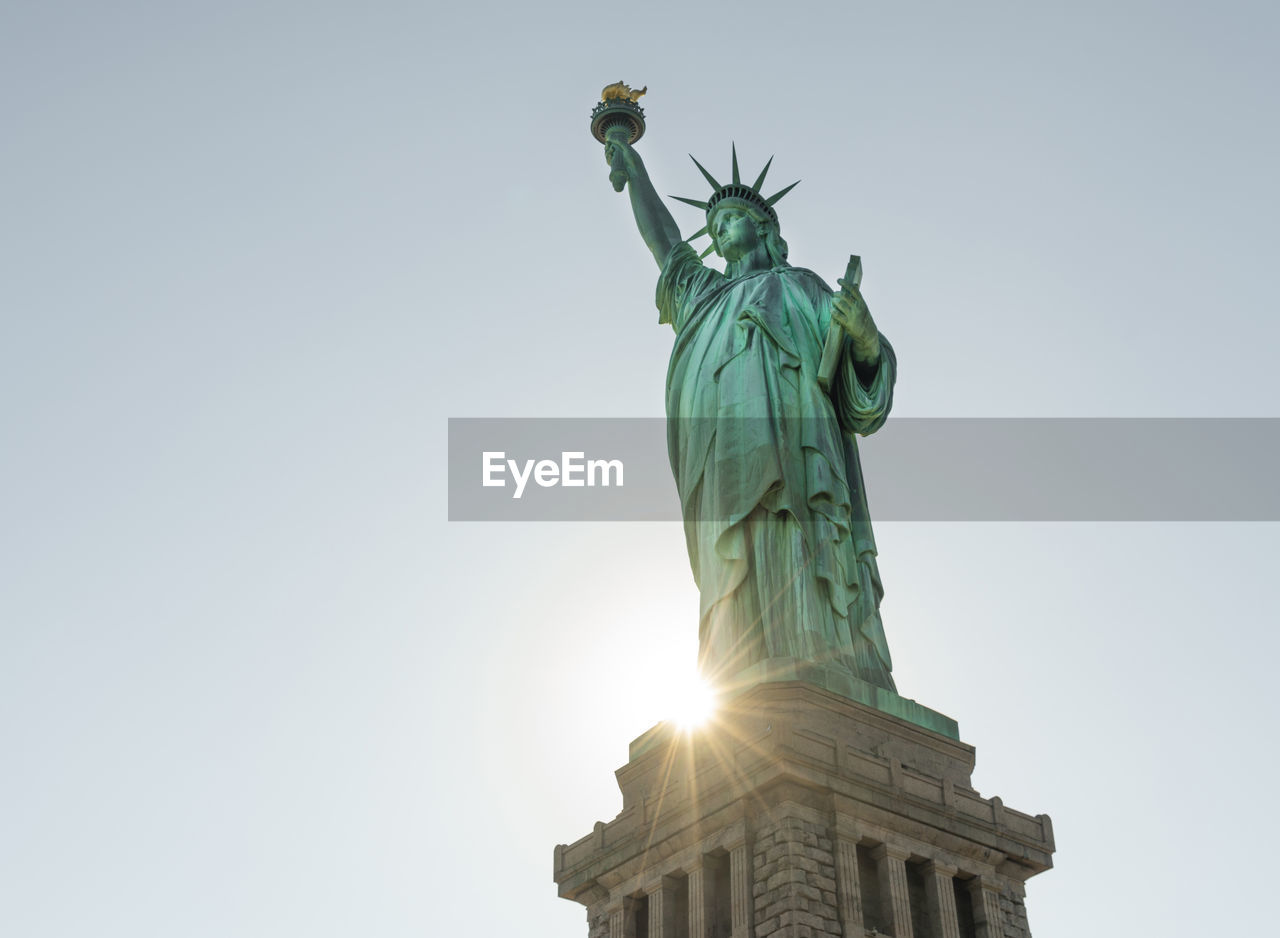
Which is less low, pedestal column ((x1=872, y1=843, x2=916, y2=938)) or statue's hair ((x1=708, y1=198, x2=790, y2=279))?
statue's hair ((x1=708, y1=198, x2=790, y2=279))

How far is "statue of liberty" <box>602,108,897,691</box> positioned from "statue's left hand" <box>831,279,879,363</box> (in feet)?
0.06

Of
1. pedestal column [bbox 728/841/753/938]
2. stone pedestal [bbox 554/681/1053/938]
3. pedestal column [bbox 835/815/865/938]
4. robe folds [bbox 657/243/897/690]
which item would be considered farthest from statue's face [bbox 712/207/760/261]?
pedestal column [bbox 728/841/753/938]

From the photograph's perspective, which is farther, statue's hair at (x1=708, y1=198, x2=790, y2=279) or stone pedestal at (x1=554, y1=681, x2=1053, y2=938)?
statue's hair at (x1=708, y1=198, x2=790, y2=279)

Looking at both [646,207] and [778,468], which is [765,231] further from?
[778,468]

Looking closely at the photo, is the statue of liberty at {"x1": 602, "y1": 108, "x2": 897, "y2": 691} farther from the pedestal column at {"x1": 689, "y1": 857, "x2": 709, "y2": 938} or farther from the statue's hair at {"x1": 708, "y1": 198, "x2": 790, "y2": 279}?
the pedestal column at {"x1": 689, "y1": 857, "x2": 709, "y2": 938}

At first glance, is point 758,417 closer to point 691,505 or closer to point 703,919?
point 691,505

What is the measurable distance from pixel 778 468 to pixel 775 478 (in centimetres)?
17

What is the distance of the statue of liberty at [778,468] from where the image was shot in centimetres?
1619

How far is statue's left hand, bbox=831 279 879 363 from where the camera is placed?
16828mm

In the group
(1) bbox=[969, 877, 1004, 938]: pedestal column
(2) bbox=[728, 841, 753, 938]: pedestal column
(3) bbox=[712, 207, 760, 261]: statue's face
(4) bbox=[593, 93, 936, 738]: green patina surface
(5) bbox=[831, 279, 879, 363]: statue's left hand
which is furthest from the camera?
(3) bbox=[712, 207, 760, 261]: statue's face

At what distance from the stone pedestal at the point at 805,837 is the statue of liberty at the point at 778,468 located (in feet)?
2.32

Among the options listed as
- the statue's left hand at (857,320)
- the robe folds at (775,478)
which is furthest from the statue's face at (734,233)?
the statue's left hand at (857,320)

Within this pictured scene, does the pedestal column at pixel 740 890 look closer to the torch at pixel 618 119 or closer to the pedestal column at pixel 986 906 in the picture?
the pedestal column at pixel 986 906

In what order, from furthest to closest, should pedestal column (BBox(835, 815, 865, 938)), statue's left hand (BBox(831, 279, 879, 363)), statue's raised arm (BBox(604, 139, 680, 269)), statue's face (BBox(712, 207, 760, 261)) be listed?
1. statue's raised arm (BBox(604, 139, 680, 269))
2. statue's face (BBox(712, 207, 760, 261))
3. statue's left hand (BBox(831, 279, 879, 363))
4. pedestal column (BBox(835, 815, 865, 938))
